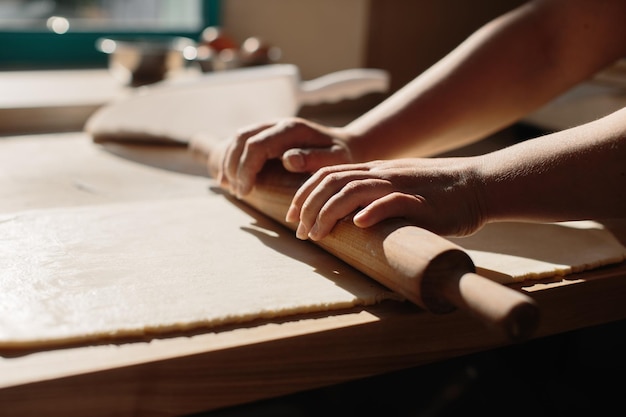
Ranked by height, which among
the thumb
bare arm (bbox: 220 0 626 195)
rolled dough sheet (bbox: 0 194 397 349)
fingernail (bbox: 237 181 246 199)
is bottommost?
rolled dough sheet (bbox: 0 194 397 349)

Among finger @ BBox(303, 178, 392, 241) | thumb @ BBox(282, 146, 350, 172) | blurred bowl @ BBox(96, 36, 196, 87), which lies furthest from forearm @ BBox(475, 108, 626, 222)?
blurred bowl @ BBox(96, 36, 196, 87)

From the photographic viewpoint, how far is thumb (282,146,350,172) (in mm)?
869

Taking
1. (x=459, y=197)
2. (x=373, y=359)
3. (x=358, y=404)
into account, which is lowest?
(x=358, y=404)

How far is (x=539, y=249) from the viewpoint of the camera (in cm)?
82

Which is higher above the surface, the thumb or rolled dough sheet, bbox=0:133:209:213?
the thumb

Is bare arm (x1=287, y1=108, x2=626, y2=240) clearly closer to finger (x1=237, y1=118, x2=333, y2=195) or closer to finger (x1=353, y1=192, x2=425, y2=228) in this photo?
finger (x1=353, y1=192, x2=425, y2=228)

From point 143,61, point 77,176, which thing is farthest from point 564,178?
point 143,61

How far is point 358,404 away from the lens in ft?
4.66

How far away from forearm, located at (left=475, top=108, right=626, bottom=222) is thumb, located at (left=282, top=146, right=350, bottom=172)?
0.23 metres

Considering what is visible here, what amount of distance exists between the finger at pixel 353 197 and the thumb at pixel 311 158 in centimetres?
18

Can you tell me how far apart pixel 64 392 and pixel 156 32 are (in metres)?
2.15

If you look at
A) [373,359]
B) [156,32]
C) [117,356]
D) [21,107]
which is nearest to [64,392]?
[117,356]

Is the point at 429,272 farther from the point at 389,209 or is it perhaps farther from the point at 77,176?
the point at 77,176

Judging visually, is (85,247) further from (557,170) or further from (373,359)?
(557,170)
